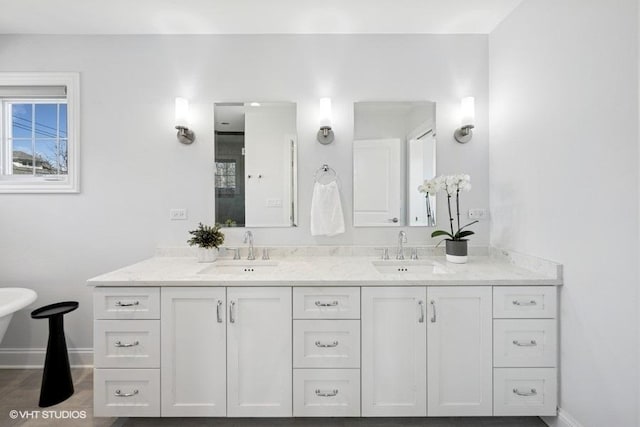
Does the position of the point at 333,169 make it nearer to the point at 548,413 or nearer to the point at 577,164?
the point at 577,164

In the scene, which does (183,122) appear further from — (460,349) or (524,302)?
(524,302)

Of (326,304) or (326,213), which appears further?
(326,213)

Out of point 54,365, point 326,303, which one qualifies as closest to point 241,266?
point 326,303

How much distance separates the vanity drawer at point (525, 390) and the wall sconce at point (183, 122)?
238 centimetres

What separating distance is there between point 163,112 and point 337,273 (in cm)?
172

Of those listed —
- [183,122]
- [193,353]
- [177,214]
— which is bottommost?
[193,353]

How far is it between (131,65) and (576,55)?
273 centimetres

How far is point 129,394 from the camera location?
1.60 m

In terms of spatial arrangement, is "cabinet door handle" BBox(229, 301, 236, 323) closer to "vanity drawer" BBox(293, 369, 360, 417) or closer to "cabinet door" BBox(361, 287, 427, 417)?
"vanity drawer" BBox(293, 369, 360, 417)

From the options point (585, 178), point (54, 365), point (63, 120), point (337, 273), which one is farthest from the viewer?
point (63, 120)

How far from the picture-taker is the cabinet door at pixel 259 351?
5.22 feet

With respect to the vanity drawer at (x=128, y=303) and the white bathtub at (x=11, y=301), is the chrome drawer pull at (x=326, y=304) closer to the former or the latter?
the vanity drawer at (x=128, y=303)

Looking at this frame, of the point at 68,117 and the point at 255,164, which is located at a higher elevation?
the point at 68,117

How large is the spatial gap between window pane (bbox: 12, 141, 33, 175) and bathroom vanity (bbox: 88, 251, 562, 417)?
1.54 m
